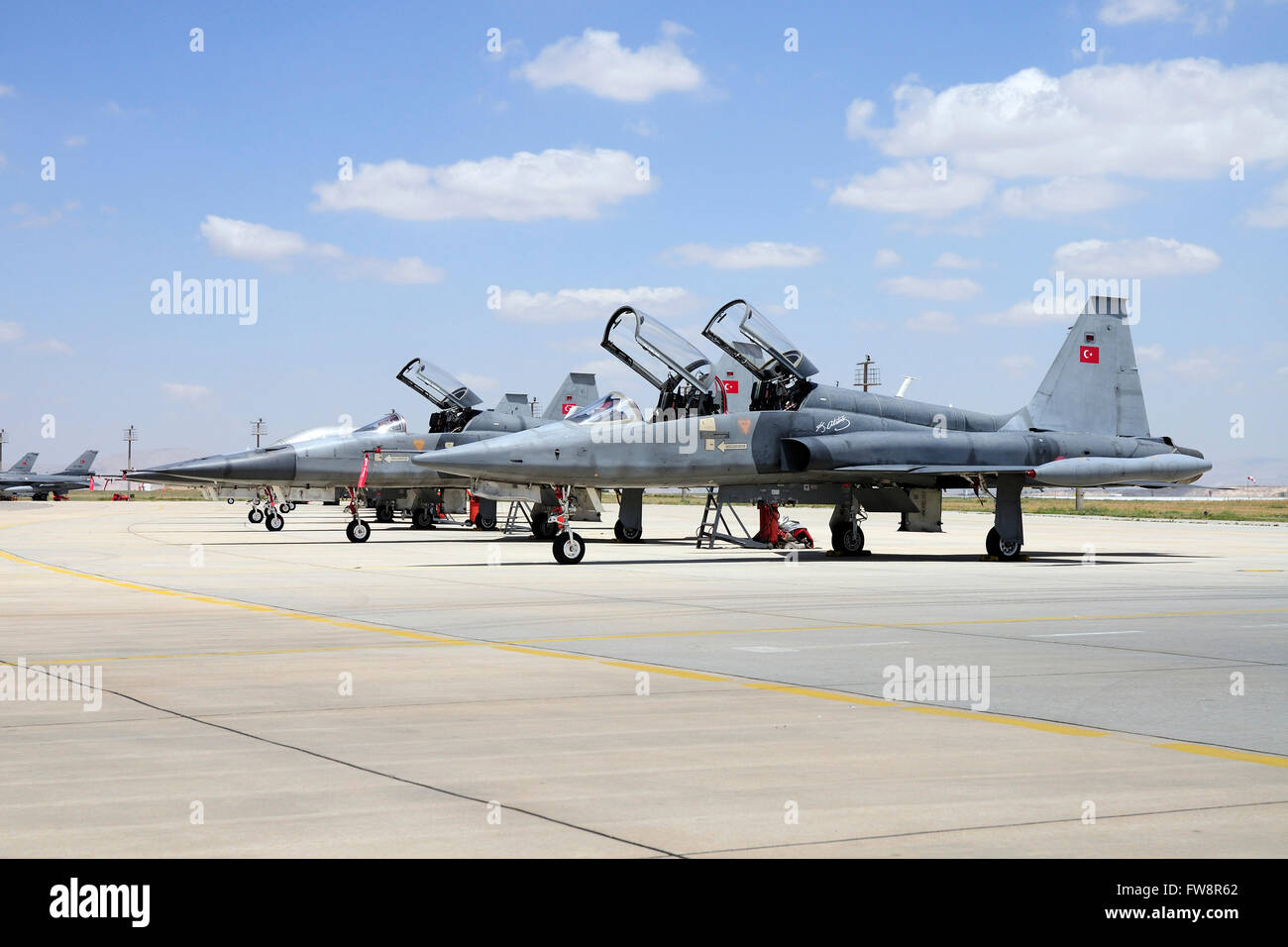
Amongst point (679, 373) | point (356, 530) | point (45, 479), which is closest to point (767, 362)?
point (679, 373)

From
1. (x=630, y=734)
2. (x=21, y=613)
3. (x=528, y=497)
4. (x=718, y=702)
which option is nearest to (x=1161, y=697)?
(x=718, y=702)

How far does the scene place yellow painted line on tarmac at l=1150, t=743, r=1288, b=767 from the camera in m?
6.07

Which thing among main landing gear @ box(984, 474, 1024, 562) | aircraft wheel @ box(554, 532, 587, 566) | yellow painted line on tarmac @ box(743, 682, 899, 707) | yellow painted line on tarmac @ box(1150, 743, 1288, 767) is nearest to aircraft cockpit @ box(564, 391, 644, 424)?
aircraft wheel @ box(554, 532, 587, 566)

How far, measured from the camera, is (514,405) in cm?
3822

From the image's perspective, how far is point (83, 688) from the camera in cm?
806

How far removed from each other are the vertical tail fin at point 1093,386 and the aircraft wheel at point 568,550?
10624 millimetres

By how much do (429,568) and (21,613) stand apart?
7.90 meters

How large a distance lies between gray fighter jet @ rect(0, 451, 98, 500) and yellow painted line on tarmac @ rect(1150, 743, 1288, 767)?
95.8 meters

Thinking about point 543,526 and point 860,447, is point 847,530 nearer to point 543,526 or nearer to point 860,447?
point 860,447

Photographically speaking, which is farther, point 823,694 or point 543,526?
point 543,526

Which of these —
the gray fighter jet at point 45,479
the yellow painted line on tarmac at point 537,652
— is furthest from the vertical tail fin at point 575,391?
the gray fighter jet at point 45,479

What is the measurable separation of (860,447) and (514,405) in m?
17.1

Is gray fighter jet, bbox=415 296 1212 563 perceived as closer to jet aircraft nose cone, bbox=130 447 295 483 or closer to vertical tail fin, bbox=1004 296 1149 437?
vertical tail fin, bbox=1004 296 1149 437
